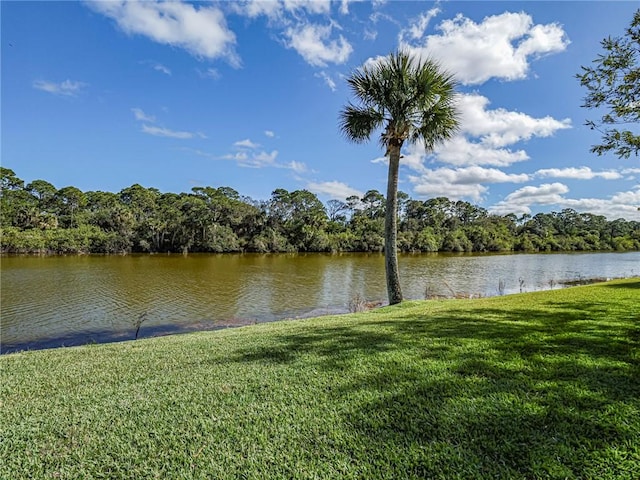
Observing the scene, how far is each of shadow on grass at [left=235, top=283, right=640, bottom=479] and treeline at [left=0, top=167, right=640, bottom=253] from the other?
53.3 meters

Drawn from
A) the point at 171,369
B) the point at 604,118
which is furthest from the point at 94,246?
the point at 604,118

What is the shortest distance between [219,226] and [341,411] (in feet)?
184

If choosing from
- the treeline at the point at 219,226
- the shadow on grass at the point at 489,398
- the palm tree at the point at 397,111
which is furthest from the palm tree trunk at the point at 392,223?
the treeline at the point at 219,226

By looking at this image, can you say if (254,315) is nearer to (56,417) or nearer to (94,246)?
(56,417)

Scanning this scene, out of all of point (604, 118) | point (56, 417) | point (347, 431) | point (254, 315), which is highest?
point (604, 118)

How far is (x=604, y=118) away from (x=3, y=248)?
59.7 m

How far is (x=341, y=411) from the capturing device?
273 centimetres

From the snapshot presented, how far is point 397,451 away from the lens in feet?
7.23

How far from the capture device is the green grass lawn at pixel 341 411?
7.00 feet

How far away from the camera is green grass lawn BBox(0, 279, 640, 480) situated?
213 centimetres

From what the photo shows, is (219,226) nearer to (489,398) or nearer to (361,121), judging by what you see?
(361,121)

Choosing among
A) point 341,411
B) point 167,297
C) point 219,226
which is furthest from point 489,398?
point 219,226

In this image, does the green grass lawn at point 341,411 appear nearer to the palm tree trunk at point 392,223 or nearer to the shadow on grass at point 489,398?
the shadow on grass at point 489,398

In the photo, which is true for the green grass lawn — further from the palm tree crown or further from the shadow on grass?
the palm tree crown
